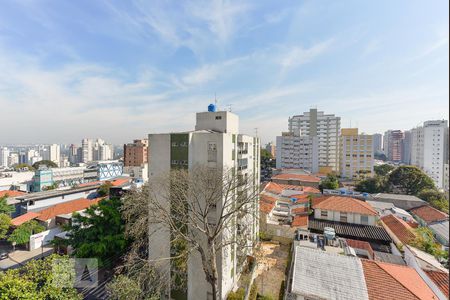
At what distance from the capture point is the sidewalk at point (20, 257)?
16.3 meters

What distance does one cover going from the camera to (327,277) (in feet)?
29.8

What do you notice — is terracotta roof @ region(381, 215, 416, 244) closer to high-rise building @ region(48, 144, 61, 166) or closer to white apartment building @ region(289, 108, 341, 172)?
white apartment building @ region(289, 108, 341, 172)

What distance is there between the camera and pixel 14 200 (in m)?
23.7

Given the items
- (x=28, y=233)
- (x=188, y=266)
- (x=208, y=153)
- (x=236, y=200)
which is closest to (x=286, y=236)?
(x=236, y=200)

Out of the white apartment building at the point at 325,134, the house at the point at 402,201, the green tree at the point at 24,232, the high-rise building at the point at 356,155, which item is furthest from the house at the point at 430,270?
the white apartment building at the point at 325,134

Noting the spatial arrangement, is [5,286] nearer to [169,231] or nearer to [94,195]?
[169,231]

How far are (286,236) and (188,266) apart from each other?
420 inches

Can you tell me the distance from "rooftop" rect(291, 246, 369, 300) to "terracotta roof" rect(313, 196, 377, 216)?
1090 cm

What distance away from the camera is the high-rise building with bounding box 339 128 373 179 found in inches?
1917

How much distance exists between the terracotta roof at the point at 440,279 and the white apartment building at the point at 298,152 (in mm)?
47369

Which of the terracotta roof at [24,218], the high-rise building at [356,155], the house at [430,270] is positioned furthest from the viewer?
the high-rise building at [356,155]

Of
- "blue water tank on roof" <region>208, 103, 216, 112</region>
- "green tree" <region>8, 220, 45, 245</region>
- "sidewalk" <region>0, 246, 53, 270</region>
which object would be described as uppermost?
"blue water tank on roof" <region>208, 103, 216, 112</region>

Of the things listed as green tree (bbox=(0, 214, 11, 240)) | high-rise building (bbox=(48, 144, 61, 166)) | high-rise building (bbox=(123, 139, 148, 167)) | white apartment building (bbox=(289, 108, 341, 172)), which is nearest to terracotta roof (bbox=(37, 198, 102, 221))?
green tree (bbox=(0, 214, 11, 240))

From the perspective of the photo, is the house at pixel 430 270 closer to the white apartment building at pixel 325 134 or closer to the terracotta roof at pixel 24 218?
the terracotta roof at pixel 24 218
